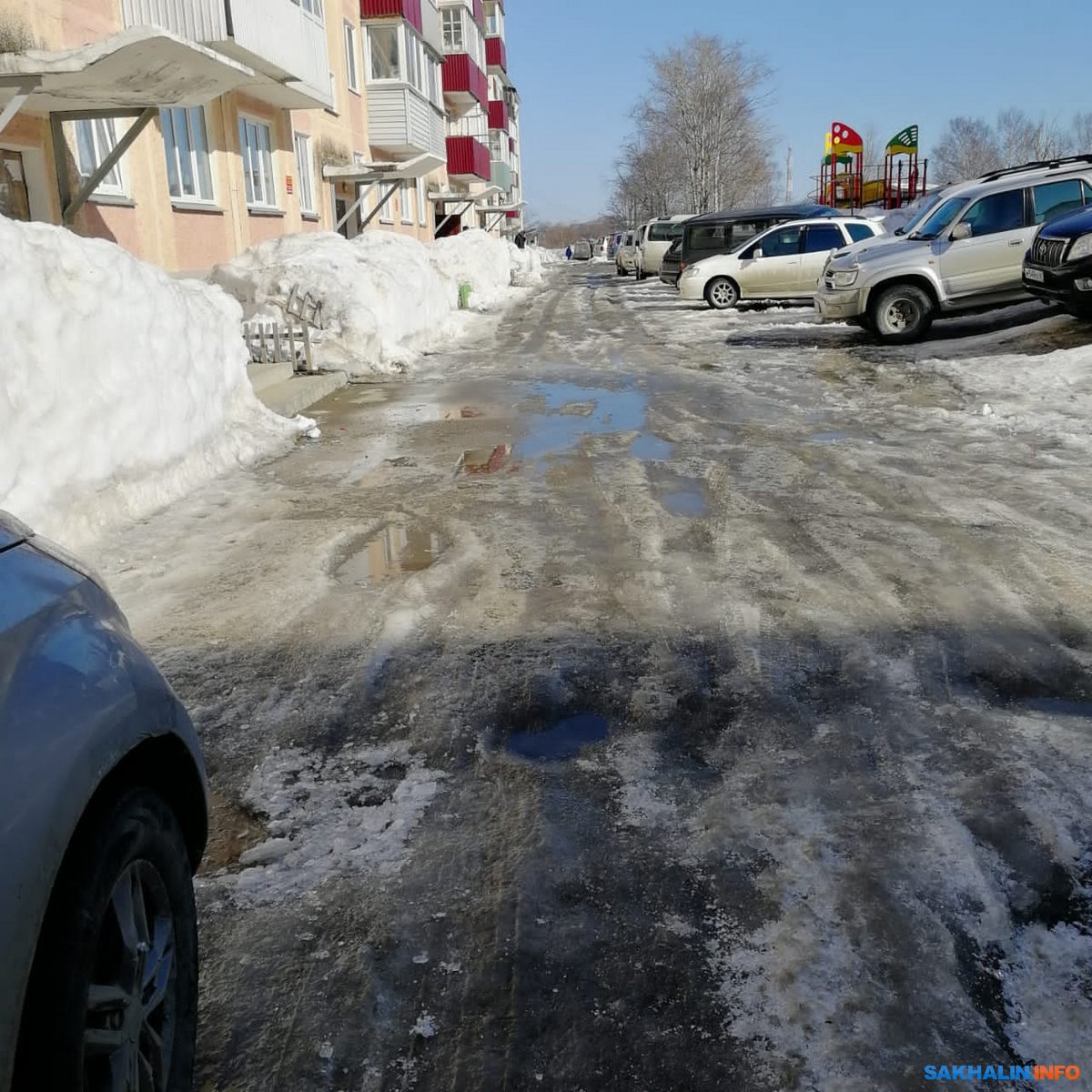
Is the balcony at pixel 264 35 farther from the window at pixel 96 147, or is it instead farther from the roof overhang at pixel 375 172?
the roof overhang at pixel 375 172

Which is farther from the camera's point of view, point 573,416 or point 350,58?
point 350,58

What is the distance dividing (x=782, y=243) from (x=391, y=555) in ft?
61.7

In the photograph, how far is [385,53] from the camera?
A: 95.3 ft

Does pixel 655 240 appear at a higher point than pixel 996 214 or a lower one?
higher

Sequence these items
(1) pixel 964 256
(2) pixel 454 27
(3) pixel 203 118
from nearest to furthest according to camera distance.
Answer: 1. (1) pixel 964 256
2. (3) pixel 203 118
3. (2) pixel 454 27

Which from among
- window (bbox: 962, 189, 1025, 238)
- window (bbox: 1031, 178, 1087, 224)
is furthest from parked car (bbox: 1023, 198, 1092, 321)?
window (bbox: 962, 189, 1025, 238)

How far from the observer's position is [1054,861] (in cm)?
288

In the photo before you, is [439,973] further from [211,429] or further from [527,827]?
[211,429]

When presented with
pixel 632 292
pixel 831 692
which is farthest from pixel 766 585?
Result: pixel 632 292

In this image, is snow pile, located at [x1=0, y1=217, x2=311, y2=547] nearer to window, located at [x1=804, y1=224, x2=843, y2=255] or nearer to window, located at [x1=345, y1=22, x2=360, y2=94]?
window, located at [x1=804, y1=224, x2=843, y2=255]

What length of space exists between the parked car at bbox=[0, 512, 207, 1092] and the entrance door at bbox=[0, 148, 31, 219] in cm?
1099

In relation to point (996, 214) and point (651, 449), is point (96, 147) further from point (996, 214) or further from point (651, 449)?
point (996, 214)

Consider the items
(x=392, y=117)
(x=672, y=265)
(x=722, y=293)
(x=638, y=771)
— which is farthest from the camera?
(x=672, y=265)

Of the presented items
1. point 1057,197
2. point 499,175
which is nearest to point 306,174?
point 1057,197
